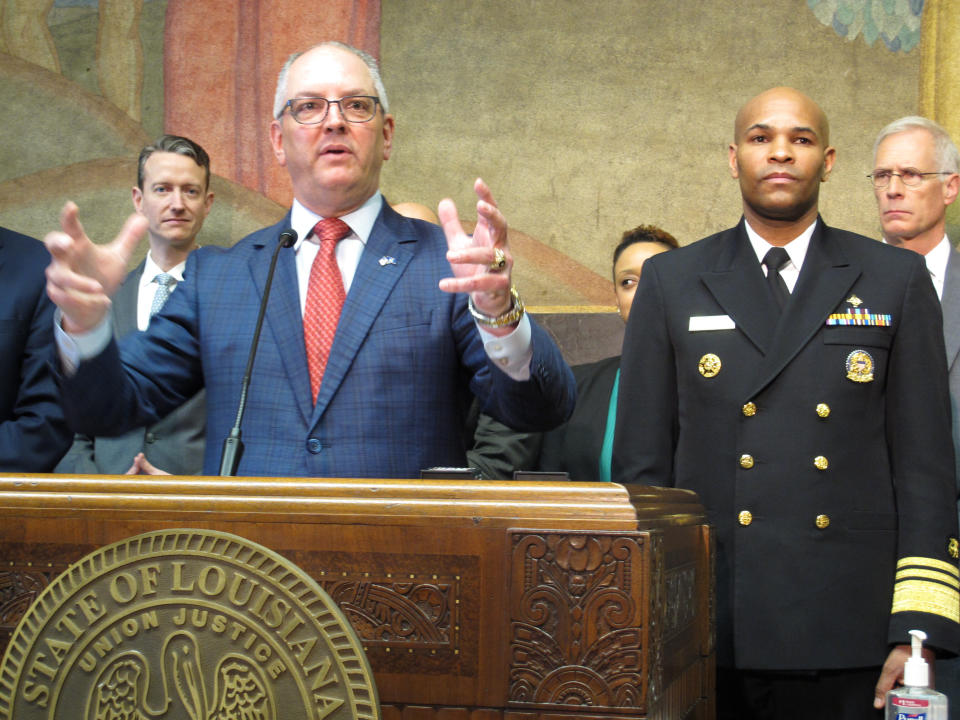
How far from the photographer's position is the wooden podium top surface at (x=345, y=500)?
1.57 metres

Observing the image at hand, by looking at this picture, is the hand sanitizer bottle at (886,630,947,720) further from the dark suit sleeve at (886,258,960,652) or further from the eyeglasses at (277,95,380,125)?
the eyeglasses at (277,95,380,125)

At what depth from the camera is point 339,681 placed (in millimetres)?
1498

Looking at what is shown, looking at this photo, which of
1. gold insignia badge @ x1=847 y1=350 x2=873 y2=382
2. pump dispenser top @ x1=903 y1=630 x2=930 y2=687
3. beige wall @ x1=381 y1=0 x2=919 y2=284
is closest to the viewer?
pump dispenser top @ x1=903 y1=630 x2=930 y2=687

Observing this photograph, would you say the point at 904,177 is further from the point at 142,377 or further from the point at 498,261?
the point at 142,377

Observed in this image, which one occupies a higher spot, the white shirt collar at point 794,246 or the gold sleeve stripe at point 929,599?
the white shirt collar at point 794,246

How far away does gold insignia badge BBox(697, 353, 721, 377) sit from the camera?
2441 mm

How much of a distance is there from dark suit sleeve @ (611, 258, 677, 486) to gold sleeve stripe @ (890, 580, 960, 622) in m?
0.50

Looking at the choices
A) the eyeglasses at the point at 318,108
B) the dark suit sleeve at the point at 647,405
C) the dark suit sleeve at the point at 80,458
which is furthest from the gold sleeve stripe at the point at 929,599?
the dark suit sleeve at the point at 80,458

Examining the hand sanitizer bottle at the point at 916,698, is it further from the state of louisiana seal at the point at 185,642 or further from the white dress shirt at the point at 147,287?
the white dress shirt at the point at 147,287

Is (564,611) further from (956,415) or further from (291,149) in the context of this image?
(956,415)

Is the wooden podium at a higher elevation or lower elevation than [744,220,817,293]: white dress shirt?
lower

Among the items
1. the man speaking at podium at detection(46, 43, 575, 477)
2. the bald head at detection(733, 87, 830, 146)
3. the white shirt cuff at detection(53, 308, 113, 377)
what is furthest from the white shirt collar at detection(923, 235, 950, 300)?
the white shirt cuff at detection(53, 308, 113, 377)

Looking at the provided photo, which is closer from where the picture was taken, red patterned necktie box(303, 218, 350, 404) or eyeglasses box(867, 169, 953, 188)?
red patterned necktie box(303, 218, 350, 404)

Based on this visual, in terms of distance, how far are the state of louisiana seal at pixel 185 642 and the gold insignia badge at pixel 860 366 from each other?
4.13ft
